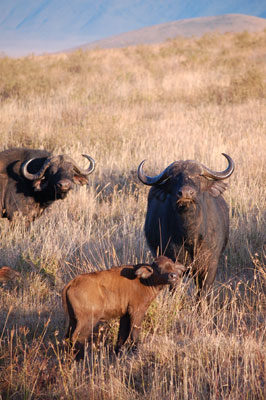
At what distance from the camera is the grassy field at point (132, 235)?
3572 mm

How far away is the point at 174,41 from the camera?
32750 millimetres

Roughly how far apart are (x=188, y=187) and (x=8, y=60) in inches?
821

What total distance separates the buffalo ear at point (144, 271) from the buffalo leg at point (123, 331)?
0.39 metres

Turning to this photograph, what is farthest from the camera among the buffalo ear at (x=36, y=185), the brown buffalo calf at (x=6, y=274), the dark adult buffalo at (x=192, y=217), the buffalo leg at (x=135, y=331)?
the buffalo ear at (x=36, y=185)

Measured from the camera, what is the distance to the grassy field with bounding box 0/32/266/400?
11.7ft

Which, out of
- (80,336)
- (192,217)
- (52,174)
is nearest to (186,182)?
(192,217)

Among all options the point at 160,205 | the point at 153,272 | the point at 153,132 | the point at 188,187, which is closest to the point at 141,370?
the point at 153,272

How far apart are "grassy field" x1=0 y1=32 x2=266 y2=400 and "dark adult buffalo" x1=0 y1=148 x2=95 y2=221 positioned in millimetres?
310

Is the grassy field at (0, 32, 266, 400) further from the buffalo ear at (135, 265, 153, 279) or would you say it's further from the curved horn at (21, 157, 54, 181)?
the curved horn at (21, 157, 54, 181)

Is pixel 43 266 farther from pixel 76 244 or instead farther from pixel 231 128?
pixel 231 128

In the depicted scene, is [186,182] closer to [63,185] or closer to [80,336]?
[80,336]

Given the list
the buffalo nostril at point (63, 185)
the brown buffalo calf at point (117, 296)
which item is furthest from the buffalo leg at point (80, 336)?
the buffalo nostril at point (63, 185)

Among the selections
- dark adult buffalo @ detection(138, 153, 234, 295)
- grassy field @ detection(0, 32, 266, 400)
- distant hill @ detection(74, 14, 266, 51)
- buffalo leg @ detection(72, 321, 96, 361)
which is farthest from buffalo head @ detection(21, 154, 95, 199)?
distant hill @ detection(74, 14, 266, 51)

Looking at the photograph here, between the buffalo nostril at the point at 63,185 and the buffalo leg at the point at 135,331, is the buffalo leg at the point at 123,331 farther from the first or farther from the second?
the buffalo nostril at the point at 63,185
